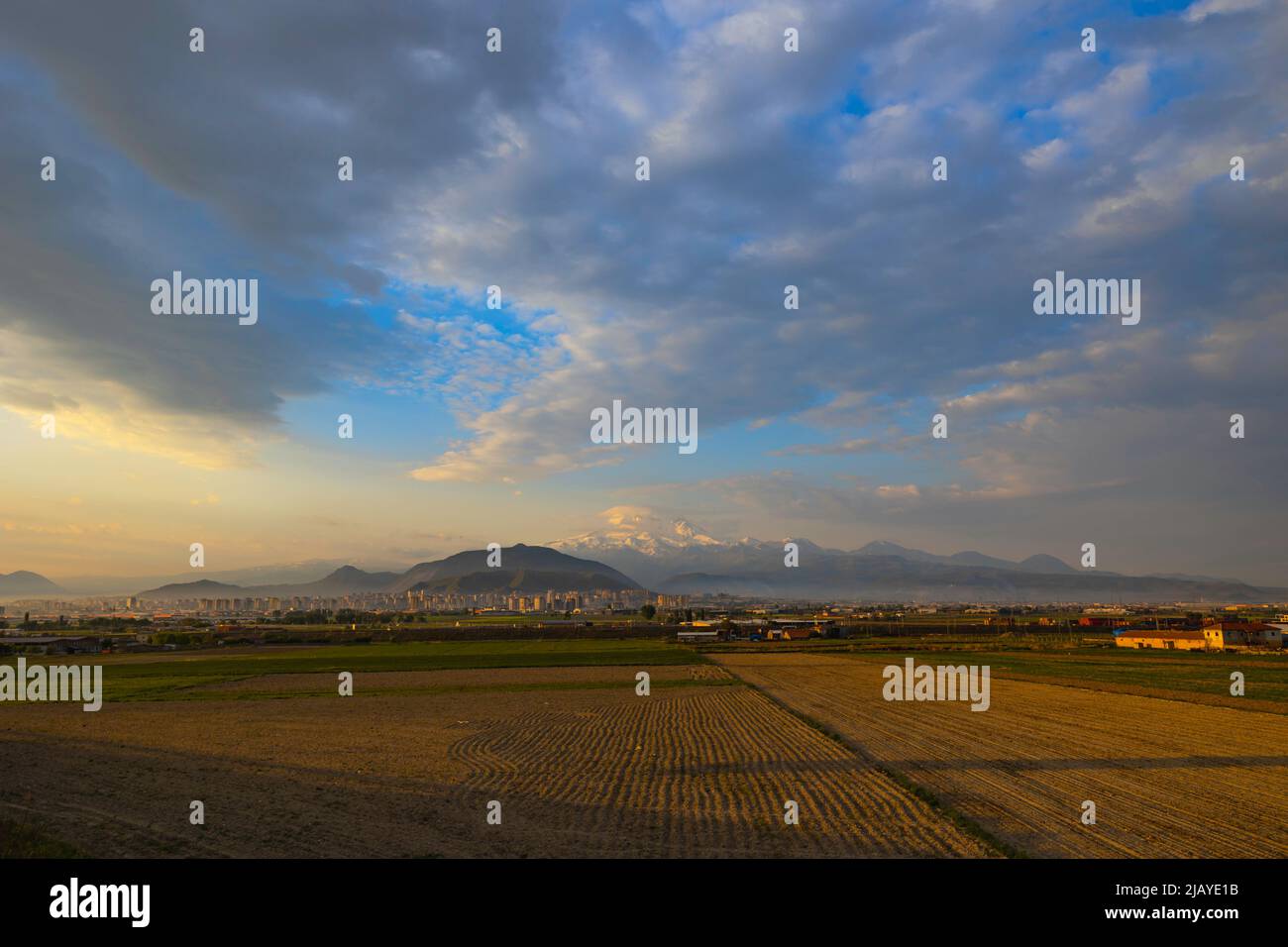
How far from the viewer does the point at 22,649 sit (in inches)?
3561

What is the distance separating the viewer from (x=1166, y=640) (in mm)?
91500

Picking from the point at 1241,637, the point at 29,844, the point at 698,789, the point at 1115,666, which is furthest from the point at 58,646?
the point at 1241,637

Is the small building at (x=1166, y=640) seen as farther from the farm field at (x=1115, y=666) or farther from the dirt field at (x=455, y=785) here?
the dirt field at (x=455, y=785)

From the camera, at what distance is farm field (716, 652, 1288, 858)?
13961mm

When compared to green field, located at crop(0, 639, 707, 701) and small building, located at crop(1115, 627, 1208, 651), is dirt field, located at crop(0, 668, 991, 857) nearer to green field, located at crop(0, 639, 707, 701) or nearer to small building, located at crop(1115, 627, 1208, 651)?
green field, located at crop(0, 639, 707, 701)

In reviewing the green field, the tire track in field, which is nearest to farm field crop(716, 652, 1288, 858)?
the tire track in field

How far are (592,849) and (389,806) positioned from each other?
5925 millimetres

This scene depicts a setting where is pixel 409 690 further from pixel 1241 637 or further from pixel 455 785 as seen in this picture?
pixel 1241 637

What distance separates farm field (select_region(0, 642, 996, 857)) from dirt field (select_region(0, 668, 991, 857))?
0.08 metres

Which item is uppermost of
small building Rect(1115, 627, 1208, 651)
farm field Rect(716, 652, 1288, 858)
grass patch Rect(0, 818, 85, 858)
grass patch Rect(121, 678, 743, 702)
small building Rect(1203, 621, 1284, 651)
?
grass patch Rect(0, 818, 85, 858)

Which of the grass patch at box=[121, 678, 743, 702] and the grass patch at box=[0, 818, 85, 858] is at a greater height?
the grass patch at box=[0, 818, 85, 858]

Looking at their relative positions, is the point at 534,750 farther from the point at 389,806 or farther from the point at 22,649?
the point at 22,649

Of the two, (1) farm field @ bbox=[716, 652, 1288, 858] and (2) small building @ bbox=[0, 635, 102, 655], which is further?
(2) small building @ bbox=[0, 635, 102, 655]
